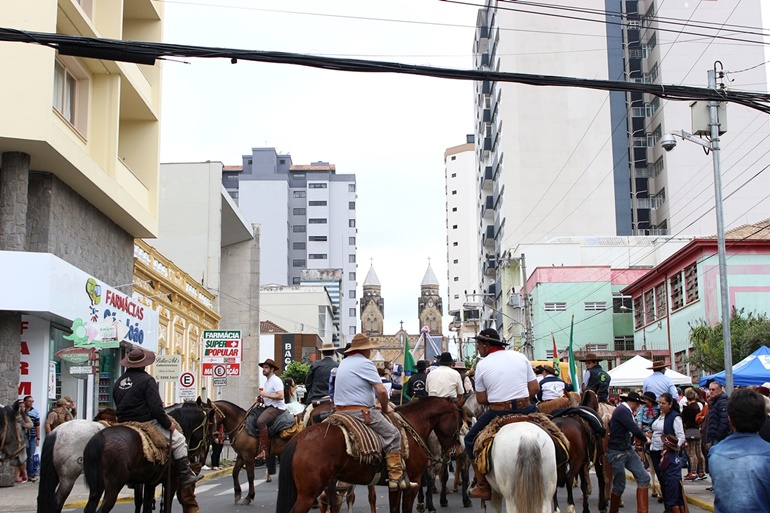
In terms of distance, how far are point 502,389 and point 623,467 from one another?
3185 millimetres

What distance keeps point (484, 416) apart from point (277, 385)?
671 centimetres

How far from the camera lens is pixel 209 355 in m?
26.5

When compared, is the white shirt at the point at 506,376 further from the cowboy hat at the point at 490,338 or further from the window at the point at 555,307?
the window at the point at 555,307

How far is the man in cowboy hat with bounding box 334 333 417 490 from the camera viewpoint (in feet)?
33.7

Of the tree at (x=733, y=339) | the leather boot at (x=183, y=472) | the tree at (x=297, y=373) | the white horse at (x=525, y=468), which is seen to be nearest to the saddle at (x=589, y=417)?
the white horse at (x=525, y=468)

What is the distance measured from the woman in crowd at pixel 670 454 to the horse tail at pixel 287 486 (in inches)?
212

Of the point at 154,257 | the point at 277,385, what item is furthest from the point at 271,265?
the point at 277,385

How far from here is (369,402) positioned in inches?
408

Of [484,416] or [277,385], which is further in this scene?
[277,385]

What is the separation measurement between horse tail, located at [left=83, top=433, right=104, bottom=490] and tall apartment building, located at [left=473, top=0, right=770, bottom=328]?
62.2 m

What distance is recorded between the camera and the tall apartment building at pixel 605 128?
6994 cm

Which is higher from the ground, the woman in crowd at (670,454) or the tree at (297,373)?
the tree at (297,373)

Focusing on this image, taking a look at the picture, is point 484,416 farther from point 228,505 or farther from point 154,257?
point 154,257

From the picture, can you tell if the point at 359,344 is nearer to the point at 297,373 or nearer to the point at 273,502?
the point at 273,502
